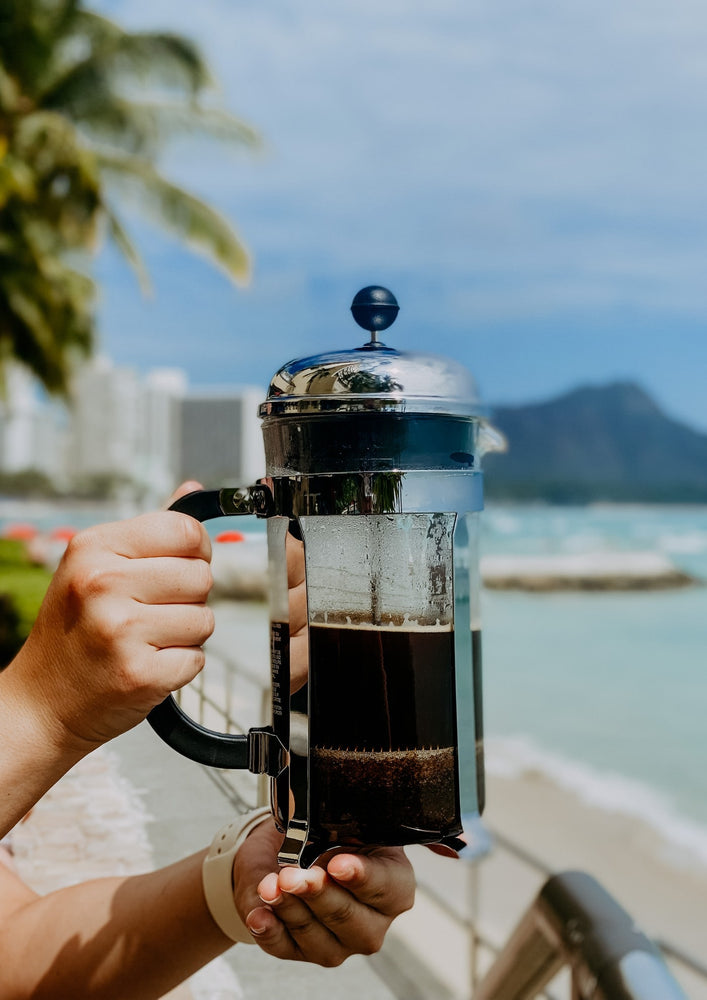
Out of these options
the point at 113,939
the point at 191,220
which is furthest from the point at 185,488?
the point at 191,220

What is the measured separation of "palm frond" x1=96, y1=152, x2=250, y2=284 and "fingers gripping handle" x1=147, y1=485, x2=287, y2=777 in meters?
11.0

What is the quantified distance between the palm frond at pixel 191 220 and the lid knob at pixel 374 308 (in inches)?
432

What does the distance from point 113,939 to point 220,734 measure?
31cm

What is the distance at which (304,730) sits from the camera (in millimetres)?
738

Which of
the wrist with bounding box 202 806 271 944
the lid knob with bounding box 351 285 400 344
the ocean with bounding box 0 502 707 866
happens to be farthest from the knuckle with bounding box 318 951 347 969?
the lid knob with bounding box 351 285 400 344

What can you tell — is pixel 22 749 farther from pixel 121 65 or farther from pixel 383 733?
pixel 121 65

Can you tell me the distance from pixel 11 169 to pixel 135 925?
36.3ft

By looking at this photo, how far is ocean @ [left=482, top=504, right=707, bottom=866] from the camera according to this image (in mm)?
12484

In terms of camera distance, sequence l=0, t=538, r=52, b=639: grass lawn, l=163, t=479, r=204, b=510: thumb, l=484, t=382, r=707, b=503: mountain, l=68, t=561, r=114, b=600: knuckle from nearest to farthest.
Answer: l=68, t=561, r=114, b=600: knuckle, l=163, t=479, r=204, b=510: thumb, l=0, t=538, r=52, b=639: grass lawn, l=484, t=382, r=707, b=503: mountain

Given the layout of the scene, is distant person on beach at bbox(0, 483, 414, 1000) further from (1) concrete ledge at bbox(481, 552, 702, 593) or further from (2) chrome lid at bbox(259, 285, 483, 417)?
(1) concrete ledge at bbox(481, 552, 702, 593)

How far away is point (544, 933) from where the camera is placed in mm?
936

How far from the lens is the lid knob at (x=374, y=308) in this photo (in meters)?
0.76

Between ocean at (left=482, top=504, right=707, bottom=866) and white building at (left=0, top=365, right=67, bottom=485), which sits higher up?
white building at (left=0, top=365, right=67, bottom=485)

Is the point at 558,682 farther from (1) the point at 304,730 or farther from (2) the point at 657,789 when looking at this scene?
(1) the point at 304,730
